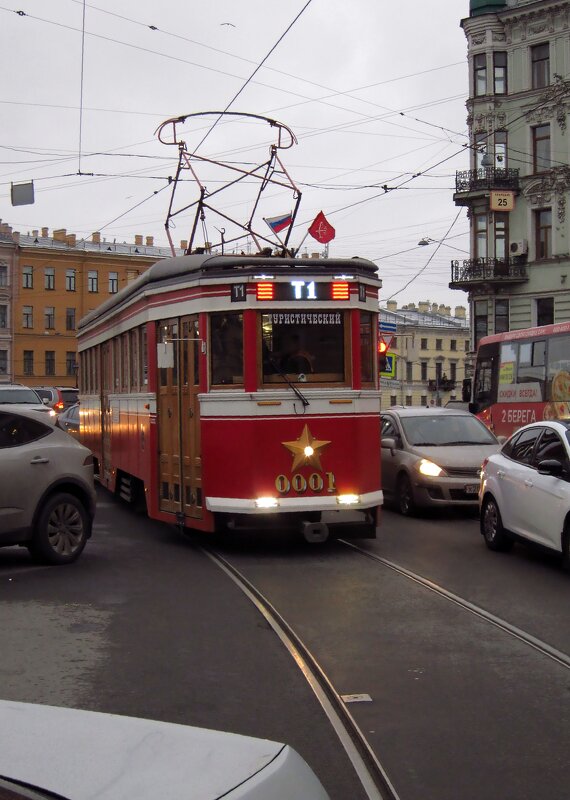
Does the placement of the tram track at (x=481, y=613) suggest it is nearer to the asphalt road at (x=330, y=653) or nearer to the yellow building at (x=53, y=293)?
the asphalt road at (x=330, y=653)

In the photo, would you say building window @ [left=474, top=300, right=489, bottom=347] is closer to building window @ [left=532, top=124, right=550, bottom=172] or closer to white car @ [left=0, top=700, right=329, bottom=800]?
building window @ [left=532, top=124, right=550, bottom=172]

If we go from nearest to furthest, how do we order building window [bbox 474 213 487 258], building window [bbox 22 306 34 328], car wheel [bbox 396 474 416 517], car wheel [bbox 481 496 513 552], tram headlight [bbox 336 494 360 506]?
tram headlight [bbox 336 494 360 506]
car wheel [bbox 481 496 513 552]
car wheel [bbox 396 474 416 517]
building window [bbox 474 213 487 258]
building window [bbox 22 306 34 328]

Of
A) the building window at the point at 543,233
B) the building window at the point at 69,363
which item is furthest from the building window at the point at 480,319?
the building window at the point at 69,363

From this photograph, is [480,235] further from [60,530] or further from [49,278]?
[49,278]

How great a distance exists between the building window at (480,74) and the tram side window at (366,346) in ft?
117

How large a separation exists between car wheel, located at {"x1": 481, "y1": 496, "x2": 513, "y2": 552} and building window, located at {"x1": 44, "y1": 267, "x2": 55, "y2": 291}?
75.7 metres

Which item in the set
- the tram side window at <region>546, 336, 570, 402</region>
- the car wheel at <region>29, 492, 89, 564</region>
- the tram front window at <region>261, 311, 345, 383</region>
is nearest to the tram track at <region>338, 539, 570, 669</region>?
the tram front window at <region>261, 311, 345, 383</region>

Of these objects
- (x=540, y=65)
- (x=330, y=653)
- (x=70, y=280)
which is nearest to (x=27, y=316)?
(x=70, y=280)

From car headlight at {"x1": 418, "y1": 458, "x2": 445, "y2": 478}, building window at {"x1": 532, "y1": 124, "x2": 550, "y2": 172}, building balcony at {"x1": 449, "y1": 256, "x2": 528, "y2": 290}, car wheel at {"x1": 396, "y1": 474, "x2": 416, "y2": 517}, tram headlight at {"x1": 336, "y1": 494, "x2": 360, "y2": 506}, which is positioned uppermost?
building window at {"x1": 532, "y1": 124, "x2": 550, "y2": 172}

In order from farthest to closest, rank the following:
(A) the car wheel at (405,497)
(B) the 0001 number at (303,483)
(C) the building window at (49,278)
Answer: (C) the building window at (49,278) < (A) the car wheel at (405,497) < (B) the 0001 number at (303,483)

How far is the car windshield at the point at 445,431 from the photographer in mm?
16156

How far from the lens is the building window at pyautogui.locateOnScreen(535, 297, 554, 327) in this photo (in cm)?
Result: 4294

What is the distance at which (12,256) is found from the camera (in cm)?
8194

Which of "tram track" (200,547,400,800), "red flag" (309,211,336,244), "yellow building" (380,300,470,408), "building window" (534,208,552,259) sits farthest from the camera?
"yellow building" (380,300,470,408)
